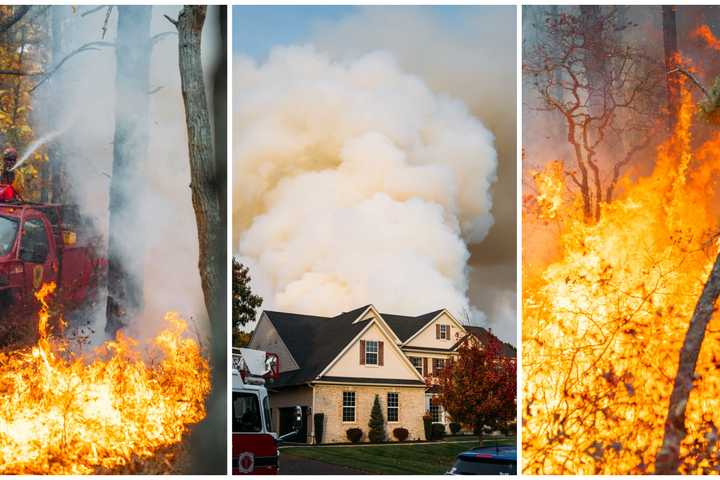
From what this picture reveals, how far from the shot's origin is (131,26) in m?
10.1

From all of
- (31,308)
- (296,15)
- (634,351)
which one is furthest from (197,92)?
(634,351)

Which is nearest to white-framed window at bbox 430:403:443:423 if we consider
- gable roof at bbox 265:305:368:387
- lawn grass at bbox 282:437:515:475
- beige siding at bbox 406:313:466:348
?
lawn grass at bbox 282:437:515:475

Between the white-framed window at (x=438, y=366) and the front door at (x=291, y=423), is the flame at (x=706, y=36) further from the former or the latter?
the front door at (x=291, y=423)

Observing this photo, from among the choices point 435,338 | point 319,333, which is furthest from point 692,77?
point 319,333

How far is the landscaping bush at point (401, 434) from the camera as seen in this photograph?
33.0ft

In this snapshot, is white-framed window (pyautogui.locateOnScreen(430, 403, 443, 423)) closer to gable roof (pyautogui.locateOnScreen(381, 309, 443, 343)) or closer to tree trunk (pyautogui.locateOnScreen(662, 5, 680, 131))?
gable roof (pyautogui.locateOnScreen(381, 309, 443, 343))

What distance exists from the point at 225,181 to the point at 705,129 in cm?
538

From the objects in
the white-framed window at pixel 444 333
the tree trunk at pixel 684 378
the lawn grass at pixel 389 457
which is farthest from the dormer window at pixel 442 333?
the tree trunk at pixel 684 378

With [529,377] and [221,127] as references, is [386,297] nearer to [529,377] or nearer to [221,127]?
[529,377]

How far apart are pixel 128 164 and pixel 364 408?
12.1ft

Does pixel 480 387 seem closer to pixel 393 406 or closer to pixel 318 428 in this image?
pixel 393 406

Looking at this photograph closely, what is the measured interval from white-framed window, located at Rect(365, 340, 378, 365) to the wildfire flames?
1.78 m

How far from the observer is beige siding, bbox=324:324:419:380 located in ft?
33.5

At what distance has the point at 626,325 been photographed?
10031 mm
